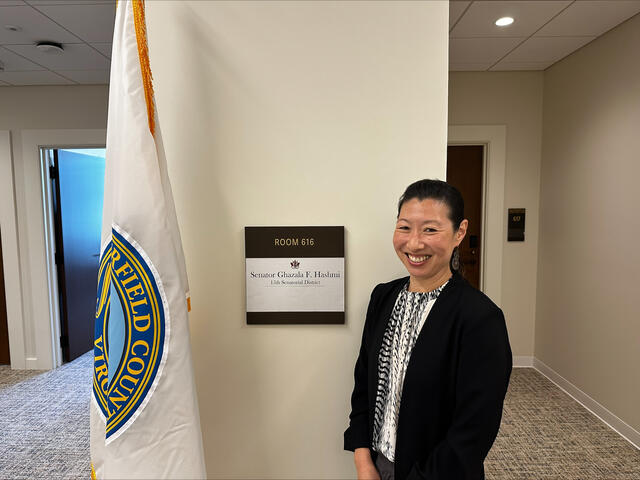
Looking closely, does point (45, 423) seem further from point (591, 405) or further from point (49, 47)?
point (591, 405)

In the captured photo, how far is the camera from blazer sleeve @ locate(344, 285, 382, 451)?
48.2 inches

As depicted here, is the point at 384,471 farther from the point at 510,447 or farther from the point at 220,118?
the point at 510,447

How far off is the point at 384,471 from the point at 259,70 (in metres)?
1.28

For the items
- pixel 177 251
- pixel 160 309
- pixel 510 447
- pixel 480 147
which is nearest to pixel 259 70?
pixel 177 251

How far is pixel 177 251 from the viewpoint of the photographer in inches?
48.6

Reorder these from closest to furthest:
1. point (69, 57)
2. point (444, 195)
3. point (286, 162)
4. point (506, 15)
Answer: point (444, 195)
point (286, 162)
point (506, 15)
point (69, 57)

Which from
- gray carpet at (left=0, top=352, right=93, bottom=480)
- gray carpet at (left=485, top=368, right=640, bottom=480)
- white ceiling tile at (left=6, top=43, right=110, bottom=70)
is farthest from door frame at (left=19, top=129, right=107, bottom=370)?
gray carpet at (left=485, top=368, right=640, bottom=480)

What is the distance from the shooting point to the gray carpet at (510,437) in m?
2.41

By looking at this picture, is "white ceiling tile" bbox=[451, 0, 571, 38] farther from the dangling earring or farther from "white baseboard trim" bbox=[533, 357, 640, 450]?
"white baseboard trim" bbox=[533, 357, 640, 450]

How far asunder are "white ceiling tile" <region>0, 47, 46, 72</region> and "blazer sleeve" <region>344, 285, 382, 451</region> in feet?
10.8

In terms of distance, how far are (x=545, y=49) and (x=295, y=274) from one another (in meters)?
2.95

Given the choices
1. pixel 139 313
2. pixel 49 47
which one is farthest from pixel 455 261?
pixel 49 47

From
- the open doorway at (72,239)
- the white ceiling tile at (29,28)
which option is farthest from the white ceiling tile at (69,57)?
the open doorway at (72,239)

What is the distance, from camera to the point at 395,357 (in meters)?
1.14
